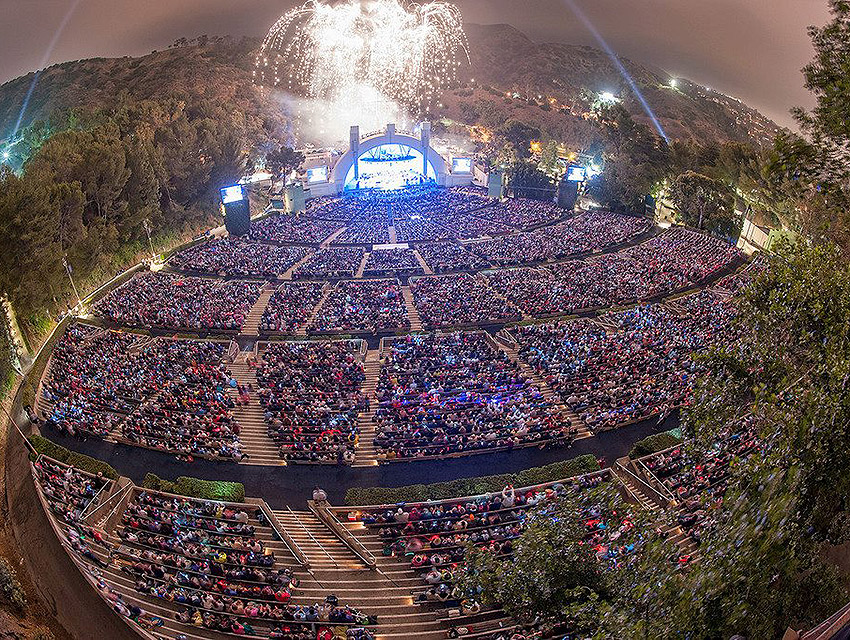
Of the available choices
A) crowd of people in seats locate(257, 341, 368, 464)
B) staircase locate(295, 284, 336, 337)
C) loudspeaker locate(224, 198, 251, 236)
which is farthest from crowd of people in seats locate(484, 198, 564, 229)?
crowd of people in seats locate(257, 341, 368, 464)

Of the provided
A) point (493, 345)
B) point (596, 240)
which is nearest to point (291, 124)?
point (596, 240)

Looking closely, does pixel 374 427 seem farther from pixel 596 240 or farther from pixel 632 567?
pixel 596 240

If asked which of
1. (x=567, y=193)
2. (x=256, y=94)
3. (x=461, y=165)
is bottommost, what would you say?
(x=567, y=193)

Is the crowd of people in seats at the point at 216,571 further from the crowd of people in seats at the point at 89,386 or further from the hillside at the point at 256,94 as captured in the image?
the hillside at the point at 256,94

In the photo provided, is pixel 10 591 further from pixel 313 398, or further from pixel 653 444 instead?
pixel 653 444

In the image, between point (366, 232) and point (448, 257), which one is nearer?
point (448, 257)

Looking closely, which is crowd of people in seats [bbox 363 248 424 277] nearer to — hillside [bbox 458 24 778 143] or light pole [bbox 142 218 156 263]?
light pole [bbox 142 218 156 263]

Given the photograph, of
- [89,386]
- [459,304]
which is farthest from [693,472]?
[89,386]

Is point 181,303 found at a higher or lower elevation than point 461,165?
lower

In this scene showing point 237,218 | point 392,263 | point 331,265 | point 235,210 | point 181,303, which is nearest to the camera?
point 181,303
